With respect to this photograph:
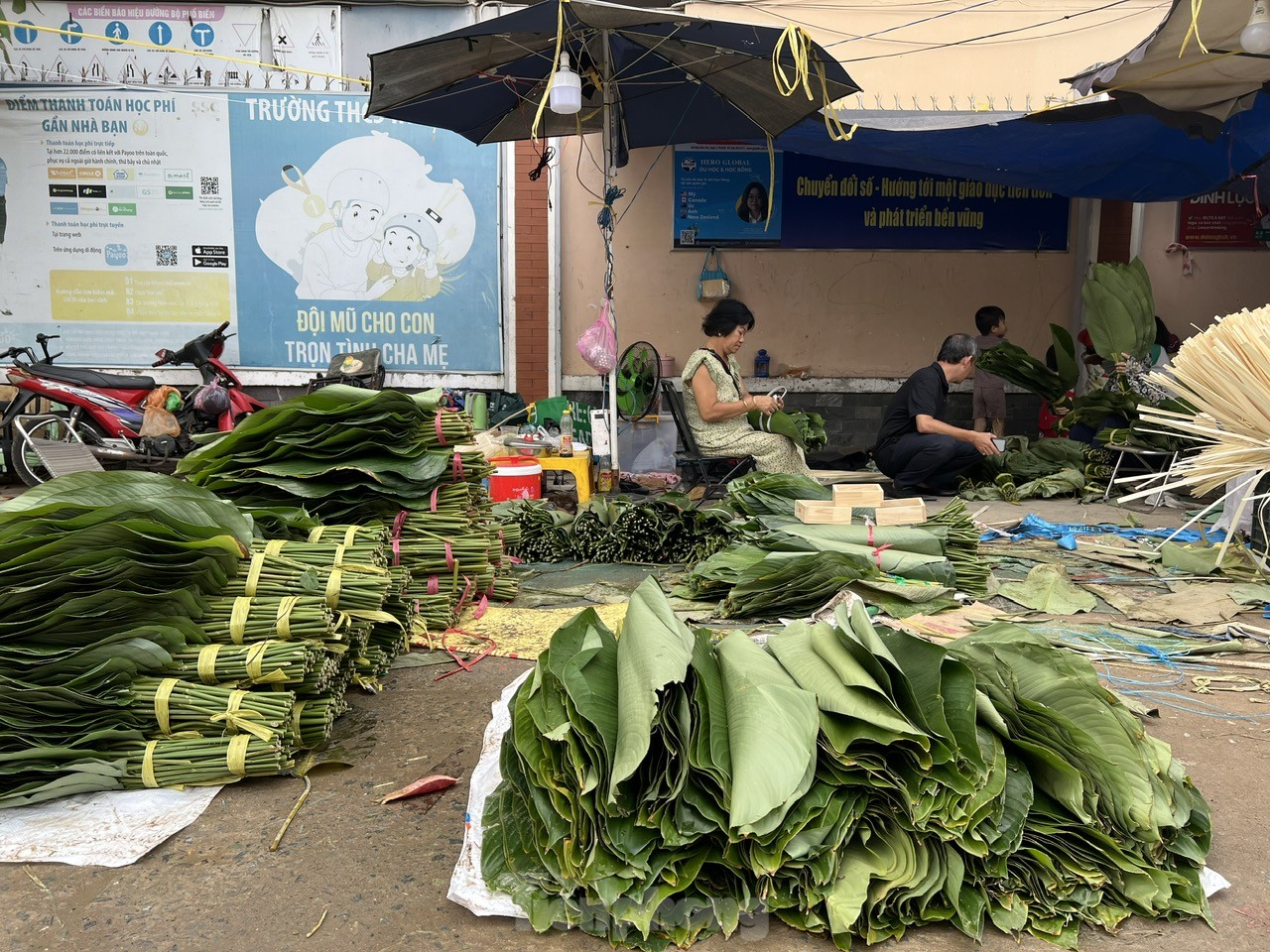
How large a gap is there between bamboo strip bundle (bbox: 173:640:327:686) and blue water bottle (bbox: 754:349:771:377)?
22.2 ft

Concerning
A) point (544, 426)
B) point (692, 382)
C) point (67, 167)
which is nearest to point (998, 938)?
point (692, 382)

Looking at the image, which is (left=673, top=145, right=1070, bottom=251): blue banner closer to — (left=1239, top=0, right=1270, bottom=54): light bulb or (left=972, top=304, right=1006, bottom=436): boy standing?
(left=972, top=304, right=1006, bottom=436): boy standing

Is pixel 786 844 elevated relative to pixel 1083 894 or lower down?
elevated

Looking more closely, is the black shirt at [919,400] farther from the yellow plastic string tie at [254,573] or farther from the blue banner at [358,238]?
the yellow plastic string tie at [254,573]

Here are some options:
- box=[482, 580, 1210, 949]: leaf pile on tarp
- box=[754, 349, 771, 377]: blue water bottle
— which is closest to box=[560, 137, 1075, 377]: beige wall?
box=[754, 349, 771, 377]: blue water bottle

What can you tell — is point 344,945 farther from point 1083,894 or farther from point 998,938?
point 1083,894

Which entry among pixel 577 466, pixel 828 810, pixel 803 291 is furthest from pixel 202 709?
pixel 803 291

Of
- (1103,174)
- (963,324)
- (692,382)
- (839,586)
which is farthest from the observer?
(963,324)

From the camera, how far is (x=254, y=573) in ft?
9.84

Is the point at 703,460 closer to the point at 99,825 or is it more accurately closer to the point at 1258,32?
the point at 1258,32

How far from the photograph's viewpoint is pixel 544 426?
314 inches

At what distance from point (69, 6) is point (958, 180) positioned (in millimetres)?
7772

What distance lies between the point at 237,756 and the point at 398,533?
1.42 m

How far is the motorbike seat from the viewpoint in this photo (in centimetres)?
759
